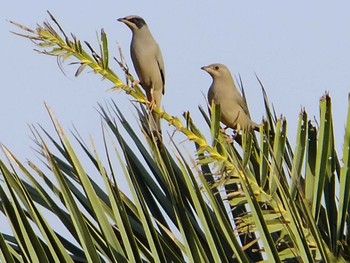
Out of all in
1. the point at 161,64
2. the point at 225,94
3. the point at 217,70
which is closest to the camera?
the point at 225,94

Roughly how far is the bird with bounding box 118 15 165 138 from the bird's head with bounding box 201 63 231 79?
1.79ft

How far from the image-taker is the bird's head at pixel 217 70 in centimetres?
644

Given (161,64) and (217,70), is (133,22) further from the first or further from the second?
(217,70)

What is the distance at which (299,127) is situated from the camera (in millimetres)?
3559

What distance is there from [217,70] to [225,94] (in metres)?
0.44

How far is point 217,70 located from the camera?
652 cm

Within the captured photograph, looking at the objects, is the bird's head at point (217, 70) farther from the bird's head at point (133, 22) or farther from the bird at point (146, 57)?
the bird's head at point (133, 22)

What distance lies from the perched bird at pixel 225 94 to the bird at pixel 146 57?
1.69 ft

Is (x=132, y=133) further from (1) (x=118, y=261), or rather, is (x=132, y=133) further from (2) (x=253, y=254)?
(1) (x=118, y=261)

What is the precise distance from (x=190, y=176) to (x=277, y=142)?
38.7 inches

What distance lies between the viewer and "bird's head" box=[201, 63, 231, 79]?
6.44 m

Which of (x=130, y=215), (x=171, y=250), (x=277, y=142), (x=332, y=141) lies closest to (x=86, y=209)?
(x=130, y=215)

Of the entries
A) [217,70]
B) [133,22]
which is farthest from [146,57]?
[217,70]

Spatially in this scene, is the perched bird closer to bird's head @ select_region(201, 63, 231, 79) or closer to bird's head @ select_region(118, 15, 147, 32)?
bird's head @ select_region(201, 63, 231, 79)
